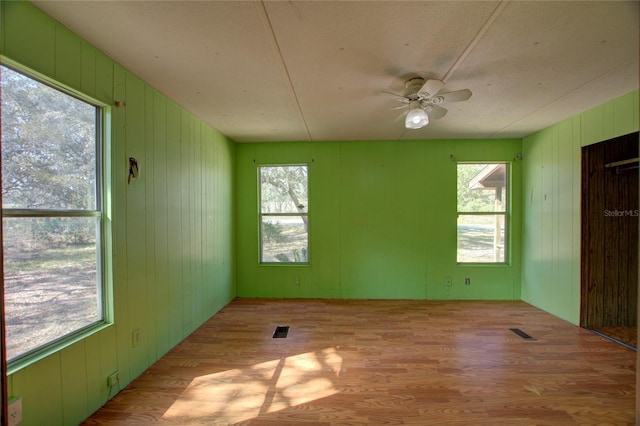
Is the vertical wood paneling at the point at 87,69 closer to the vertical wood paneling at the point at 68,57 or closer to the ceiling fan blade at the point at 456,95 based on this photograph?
the vertical wood paneling at the point at 68,57

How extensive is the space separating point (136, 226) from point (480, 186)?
4.31m

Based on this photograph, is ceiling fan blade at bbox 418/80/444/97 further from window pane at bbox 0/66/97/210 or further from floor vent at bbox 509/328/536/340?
floor vent at bbox 509/328/536/340

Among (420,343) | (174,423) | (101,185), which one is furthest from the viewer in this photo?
(420,343)

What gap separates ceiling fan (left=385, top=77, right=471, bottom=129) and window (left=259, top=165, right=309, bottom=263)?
2132 mm

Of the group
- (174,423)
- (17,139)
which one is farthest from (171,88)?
(174,423)

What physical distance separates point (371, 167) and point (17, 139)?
357 centimetres

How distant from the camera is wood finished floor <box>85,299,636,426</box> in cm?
176

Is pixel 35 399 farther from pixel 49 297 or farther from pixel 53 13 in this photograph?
pixel 53 13

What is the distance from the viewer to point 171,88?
7.64 feet

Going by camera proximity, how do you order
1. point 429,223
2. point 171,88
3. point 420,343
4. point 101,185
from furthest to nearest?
1. point 429,223
2. point 420,343
3. point 171,88
4. point 101,185

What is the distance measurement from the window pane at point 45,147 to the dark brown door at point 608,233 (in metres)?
4.61

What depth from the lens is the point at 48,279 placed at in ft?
5.09

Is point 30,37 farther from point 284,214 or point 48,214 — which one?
point 284,214

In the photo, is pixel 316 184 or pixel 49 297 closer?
pixel 49 297
